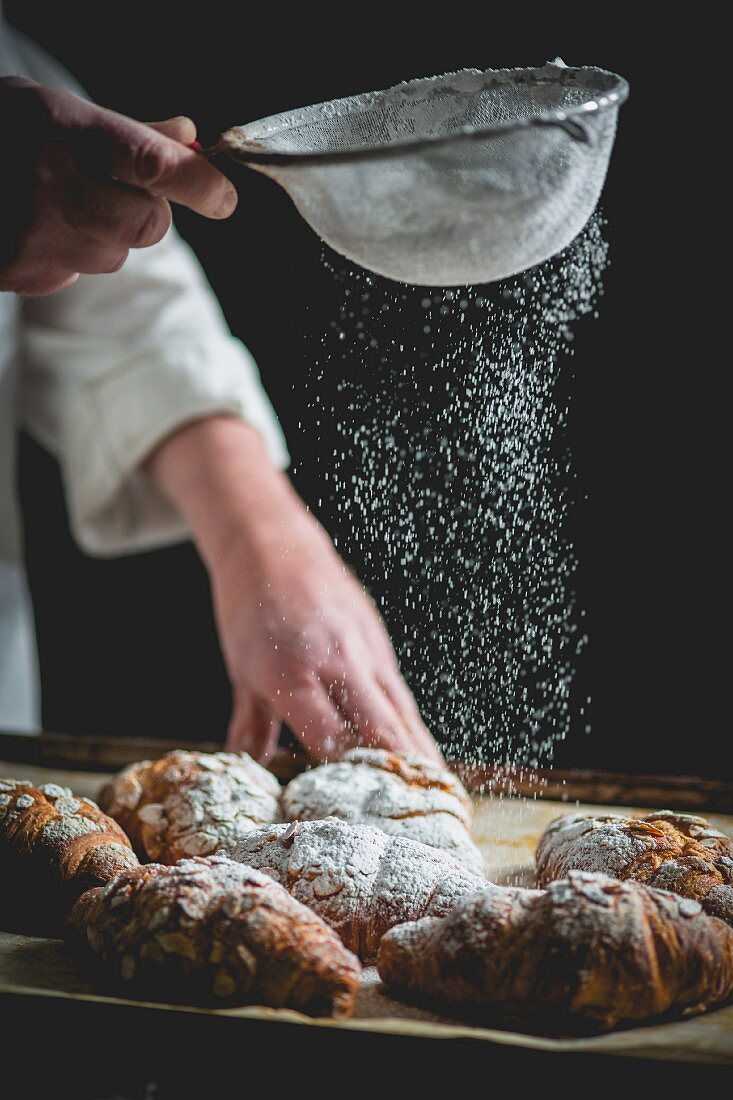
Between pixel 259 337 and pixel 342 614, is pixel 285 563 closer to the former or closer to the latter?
pixel 342 614

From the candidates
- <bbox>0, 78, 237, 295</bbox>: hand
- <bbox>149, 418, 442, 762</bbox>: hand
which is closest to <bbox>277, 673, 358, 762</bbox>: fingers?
<bbox>149, 418, 442, 762</bbox>: hand

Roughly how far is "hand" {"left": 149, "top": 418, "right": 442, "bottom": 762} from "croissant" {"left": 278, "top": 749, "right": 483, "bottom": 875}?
0.44 feet

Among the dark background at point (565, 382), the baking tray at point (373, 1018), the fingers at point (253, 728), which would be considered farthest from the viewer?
the dark background at point (565, 382)

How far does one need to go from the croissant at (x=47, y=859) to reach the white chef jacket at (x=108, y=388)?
800 mm

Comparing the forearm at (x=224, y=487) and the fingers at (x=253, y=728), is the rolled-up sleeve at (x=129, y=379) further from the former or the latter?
the fingers at (x=253, y=728)

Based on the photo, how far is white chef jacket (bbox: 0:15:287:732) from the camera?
175 centimetres

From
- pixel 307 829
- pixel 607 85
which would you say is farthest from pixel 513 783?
pixel 607 85

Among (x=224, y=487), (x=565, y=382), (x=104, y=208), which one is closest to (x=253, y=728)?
(x=224, y=487)

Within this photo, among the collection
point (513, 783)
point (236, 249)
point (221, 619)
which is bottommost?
point (513, 783)

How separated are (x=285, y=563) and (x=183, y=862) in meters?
0.66

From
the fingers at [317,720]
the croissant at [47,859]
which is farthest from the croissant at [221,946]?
the fingers at [317,720]

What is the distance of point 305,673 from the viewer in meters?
1.40

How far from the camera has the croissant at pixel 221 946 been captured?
0.79 metres

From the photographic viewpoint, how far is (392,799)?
113cm
